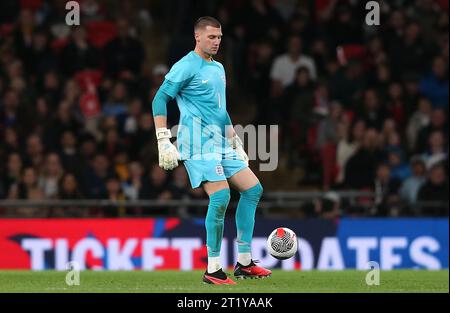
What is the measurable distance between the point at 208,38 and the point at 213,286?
7.43 feet

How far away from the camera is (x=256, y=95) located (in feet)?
68.8

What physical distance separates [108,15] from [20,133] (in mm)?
3317

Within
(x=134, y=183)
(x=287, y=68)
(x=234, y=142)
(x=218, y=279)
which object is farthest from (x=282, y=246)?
(x=287, y=68)

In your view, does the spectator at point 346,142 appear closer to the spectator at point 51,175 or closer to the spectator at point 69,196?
the spectator at point 69,196

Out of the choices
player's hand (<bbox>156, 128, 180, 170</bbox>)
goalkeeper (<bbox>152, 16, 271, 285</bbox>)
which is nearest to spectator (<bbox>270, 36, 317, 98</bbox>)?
goalkeeper (<bbox>152, 16, 271, 285</bbox>)

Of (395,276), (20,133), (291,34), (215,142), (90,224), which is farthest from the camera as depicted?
(291,34)

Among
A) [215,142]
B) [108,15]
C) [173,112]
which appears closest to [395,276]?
[215,142]

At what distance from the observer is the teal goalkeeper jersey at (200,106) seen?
11562 millimetres

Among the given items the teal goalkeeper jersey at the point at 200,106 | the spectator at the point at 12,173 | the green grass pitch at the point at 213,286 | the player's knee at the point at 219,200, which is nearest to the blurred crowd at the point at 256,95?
the spectator at the point at 12,173

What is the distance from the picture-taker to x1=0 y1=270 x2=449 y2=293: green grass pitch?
11.4m

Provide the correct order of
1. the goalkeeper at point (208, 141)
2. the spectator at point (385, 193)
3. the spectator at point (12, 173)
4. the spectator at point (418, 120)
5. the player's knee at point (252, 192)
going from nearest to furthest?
the goalkeeper at point (208, 141), the player's knee at point (252, 192), the spectator at point (385, 193), the spectator at point (12, 173), the spectator at point (418, 120)

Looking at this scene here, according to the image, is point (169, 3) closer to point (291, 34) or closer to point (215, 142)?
point (291, 34)

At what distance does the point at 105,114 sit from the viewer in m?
20.2

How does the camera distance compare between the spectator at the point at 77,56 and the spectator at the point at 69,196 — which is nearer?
the spectator at the point at 69,196
